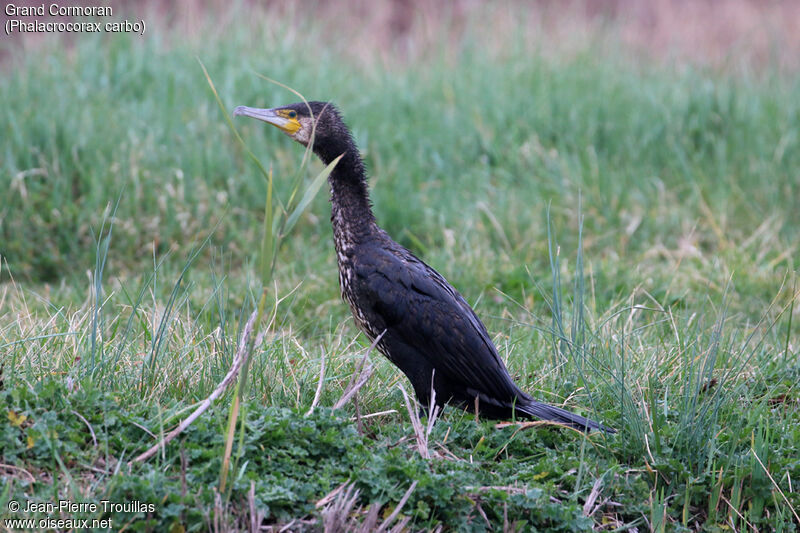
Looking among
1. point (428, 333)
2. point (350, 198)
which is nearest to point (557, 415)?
point (428, 333)

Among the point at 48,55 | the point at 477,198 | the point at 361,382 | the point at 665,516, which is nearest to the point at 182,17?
the point at 48,55

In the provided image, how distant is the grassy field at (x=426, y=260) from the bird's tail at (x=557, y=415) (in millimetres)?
69

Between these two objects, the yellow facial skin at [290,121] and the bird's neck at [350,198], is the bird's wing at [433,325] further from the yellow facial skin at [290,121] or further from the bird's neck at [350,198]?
the yellow facial skin at [290,121]

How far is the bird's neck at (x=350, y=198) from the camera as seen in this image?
3576 mm

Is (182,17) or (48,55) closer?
(48,55)

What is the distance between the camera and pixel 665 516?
9.34 feet

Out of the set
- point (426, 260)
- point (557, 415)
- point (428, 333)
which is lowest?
point (426, 260)

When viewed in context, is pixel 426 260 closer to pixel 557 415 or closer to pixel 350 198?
pixel 350 198

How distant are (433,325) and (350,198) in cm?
70

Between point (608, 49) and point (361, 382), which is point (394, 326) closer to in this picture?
point (361, 382)

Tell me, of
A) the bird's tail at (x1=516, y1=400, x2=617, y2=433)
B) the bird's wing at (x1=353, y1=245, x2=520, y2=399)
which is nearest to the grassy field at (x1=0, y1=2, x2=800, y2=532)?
the bird's tail at (x1=516, y1=400, x2=617, y2=433)

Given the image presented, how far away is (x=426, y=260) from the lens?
5664mm

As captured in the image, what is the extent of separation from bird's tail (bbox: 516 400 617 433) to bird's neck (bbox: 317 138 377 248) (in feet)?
3.16

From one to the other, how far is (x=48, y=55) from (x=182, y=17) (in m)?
1.55
